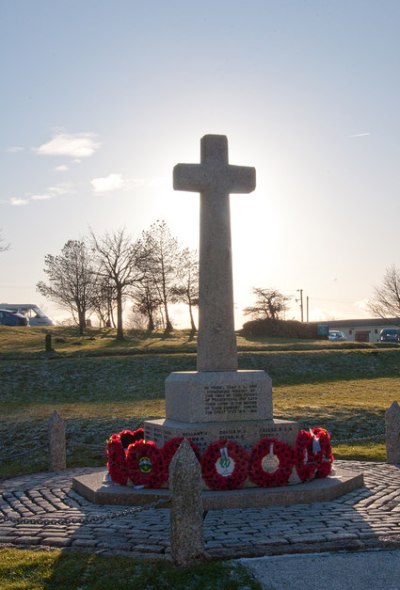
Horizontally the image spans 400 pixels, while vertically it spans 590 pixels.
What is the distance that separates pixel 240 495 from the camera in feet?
30.6

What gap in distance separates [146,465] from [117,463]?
0.69m

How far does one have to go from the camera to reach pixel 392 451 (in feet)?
43.2

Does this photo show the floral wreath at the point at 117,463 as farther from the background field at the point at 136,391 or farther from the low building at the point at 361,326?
the low building at the point at 361,326

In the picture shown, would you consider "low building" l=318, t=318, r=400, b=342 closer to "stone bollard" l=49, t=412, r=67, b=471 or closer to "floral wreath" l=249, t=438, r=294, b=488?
"stone bollard" l=49, t=412, r=67, b=471

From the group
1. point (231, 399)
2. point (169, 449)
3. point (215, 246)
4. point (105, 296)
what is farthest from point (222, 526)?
point (105, 296)

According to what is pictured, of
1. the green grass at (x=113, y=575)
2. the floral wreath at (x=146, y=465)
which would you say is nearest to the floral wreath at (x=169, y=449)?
the floral wreath at (x=146, y=465)

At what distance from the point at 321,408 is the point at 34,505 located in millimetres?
11956

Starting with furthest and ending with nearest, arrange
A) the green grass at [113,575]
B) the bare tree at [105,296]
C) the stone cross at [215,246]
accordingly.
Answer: the bare tree at [105,296]
the stone cross at [215,246]
the green grass at [113,575]

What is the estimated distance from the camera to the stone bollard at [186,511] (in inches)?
262

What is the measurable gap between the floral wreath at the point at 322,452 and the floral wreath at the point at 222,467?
138cm

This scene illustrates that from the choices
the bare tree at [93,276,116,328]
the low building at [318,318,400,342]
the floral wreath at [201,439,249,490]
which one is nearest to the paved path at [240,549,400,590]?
the floral wreath at [201,439,249,490]

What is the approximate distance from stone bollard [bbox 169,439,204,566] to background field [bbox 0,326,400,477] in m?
6.24

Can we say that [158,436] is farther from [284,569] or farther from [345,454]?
[345,454]

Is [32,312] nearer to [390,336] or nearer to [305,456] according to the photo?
[390,336]
